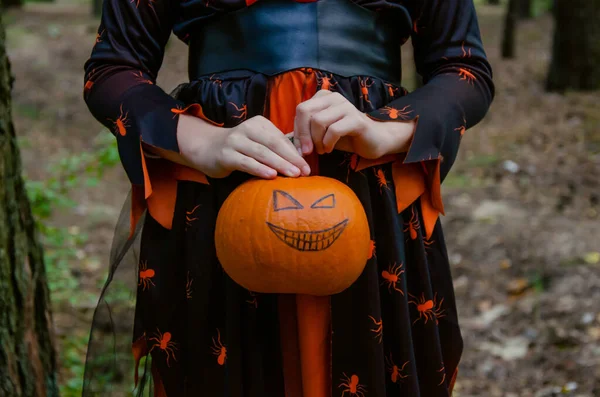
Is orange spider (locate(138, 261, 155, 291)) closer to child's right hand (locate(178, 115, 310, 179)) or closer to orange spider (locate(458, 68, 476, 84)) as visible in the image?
child's right hand (locate(178, 115, 310, 179))

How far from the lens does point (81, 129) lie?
7781 mm

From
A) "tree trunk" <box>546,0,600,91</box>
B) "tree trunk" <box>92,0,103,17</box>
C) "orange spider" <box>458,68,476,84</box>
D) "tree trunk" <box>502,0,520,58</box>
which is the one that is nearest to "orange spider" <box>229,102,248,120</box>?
"orange spider" <box>458,68,476,84</box>

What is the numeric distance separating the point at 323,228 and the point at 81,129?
717cm

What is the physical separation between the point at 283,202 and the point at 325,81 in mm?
276

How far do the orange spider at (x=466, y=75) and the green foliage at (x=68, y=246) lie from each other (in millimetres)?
1850

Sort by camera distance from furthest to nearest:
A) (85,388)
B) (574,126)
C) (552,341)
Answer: (574,126) → (552,341) → (85,388)

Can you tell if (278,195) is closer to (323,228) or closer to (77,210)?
(323,228)

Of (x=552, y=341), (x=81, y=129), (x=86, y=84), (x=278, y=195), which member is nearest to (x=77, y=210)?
(x=81, y=129)

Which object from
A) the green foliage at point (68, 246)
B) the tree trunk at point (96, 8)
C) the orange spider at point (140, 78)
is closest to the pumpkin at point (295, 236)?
the orange spider at point (140, 78)

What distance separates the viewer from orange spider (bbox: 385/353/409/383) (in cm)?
134

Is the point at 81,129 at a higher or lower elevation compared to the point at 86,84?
lower

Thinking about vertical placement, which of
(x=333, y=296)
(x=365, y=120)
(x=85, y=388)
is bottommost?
(x=85, y=388)

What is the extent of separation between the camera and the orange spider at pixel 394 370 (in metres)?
1.34

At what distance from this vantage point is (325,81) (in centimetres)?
129
